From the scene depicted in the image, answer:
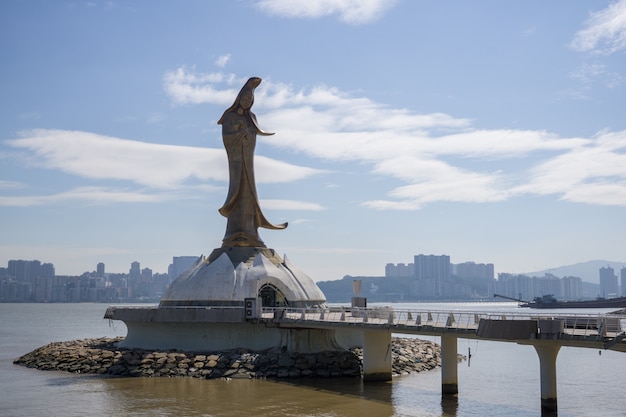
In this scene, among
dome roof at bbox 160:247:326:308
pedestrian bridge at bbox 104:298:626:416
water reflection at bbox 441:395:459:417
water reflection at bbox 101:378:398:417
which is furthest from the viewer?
dome roof at bbox 160:247:326:308

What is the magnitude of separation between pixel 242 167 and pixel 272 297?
7.23 meters

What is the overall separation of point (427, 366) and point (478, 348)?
20242 mm

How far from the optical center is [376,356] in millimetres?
32531

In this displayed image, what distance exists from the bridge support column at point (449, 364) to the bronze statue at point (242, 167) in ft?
50.7

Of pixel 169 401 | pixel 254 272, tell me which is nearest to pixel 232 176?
pixel 254 272

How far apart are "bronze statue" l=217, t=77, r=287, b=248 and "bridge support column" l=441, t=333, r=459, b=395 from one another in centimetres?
1545

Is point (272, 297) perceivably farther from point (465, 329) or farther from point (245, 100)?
point (465, 329)

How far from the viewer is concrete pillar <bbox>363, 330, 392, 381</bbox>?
32281 mm

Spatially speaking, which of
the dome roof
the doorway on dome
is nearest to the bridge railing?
the dome roof

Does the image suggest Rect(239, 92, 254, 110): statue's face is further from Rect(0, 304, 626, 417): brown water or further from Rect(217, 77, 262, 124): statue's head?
Rect(0, 304, 626, 417): brown water

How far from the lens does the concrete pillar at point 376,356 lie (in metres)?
32.3

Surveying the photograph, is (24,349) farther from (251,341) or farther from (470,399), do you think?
(470,399)

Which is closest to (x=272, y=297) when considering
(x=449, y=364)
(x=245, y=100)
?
(x=245, y=100)

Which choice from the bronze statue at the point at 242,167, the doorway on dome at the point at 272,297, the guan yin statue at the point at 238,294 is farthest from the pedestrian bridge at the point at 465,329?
the bronze statue at the point at 242,167
